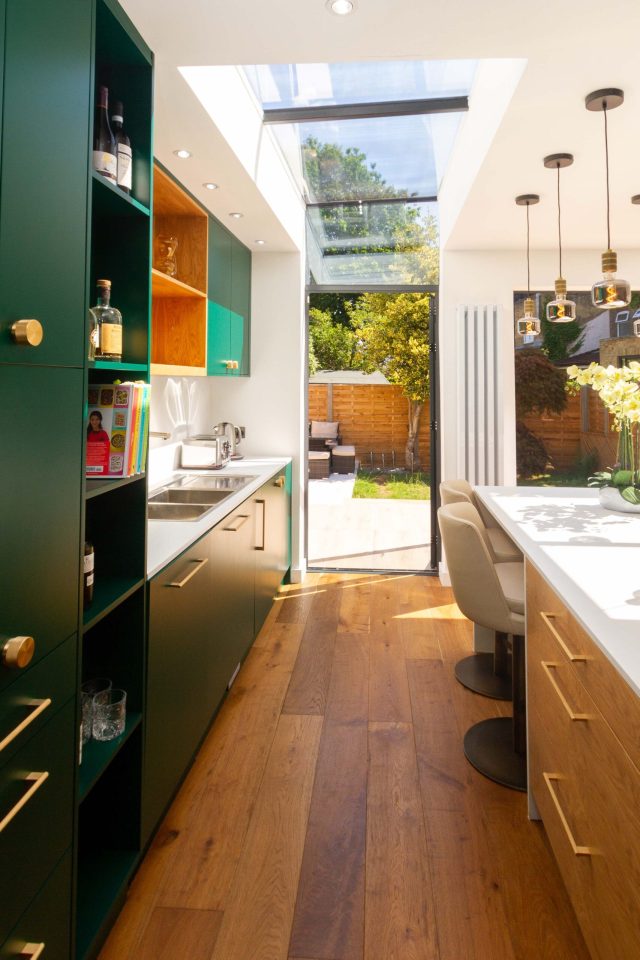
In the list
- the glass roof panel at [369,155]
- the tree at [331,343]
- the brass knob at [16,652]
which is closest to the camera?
the brass knob at [16,652]

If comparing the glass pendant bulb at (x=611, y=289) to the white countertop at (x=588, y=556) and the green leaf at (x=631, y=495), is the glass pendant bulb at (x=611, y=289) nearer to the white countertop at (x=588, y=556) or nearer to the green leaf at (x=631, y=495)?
the green leaf at (x=631, y=495)

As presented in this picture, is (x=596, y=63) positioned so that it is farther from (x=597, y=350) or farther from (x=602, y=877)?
(x=597, y=350)

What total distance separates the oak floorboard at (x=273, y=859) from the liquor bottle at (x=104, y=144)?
1.93 m

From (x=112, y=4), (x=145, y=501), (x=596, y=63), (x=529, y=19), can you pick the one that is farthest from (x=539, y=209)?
(x=145, y=501)

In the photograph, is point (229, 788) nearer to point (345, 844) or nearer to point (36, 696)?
point (345, 844)

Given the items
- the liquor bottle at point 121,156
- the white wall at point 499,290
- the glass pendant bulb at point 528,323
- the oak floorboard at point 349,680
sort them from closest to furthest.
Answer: the liquor bottle at point 121,156 < the oak floorboard at point 349,680 < the glass pendant bulb at point 528,323 < the white wall at point 499,290

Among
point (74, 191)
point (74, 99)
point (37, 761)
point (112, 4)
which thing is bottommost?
point (37, 761)

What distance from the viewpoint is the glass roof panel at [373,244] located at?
4.94m

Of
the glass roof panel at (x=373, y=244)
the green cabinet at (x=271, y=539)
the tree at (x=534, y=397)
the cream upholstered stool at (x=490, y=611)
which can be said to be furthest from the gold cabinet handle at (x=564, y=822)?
the tree at (x=534, y=397)

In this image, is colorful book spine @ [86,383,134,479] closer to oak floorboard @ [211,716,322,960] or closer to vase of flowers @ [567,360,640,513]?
oak floorboard @ [211,716,322,960]

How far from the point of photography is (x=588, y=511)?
2676 millimetres

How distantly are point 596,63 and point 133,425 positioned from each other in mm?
1996

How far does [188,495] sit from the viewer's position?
133 inches

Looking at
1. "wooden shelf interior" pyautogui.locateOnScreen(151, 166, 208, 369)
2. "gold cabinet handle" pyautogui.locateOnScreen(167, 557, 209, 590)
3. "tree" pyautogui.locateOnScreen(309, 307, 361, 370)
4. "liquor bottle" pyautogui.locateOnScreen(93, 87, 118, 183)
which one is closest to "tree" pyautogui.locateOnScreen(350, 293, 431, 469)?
"tree" pyautogui.locateOnScreen(309, 307, 361, 370)
